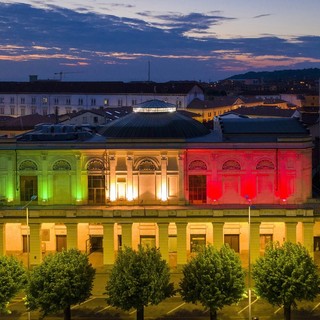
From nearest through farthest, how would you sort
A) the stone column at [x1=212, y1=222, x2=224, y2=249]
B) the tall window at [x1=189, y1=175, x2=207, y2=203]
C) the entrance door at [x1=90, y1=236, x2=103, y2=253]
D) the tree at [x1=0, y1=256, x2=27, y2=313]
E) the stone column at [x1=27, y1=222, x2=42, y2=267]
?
the tree at [x1=0, y1=256, x2=27, y2=313] → the stone column at [x1=212, y1=222, x2=224, y2=249] → the stone column at [x1=27, y1=222, x2=42, y2=267] → the tall window at [x1=189, y1=175, x2=207, y2=203] → the entrance door at [x1=90, y1=236, x2=103, y2=253]

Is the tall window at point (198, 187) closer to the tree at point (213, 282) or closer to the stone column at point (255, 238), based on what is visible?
the stone column at point (255, 238)

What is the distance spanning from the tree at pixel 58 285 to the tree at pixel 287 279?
14159 millimetres

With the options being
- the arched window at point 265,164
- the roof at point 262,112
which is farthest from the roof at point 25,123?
Answer: the arched window at point 265,164

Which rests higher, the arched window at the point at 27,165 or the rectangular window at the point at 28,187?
the arched window at the point at 27,165

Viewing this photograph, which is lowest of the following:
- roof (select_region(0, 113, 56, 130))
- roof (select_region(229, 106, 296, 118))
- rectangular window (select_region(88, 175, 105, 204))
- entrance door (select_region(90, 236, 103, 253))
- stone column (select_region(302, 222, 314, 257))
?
entrance door (select_region(90, 236, 103, 253))

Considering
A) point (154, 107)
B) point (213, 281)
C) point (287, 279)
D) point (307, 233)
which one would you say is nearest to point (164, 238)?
point (307, 233)

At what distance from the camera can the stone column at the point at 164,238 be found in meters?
78.6

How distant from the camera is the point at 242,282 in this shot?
2406 inches

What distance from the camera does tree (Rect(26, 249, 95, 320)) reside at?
59312 mm

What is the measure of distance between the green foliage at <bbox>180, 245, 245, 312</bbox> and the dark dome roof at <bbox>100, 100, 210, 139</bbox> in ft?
86.5

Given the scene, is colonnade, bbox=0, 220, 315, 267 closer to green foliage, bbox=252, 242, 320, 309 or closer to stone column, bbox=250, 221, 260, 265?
stone column, bbox=250, 221, 260, 265

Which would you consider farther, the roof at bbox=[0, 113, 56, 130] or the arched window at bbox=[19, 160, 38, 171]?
the roof at bbox=[0, 113, 56, 130]

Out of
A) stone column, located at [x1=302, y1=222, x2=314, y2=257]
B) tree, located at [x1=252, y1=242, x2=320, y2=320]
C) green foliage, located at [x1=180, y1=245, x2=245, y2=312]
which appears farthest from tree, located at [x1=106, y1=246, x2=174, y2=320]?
stone column, located at [x1=302, y1=222, x2=314, y2=257]

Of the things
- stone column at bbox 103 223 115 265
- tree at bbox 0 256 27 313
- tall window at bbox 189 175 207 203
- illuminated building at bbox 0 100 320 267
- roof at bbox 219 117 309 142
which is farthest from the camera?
roof at bbox 219 117 309 142
